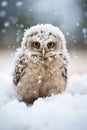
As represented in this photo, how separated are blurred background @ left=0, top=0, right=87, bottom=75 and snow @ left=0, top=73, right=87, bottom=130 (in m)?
0.08

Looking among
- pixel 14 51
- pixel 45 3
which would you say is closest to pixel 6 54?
pixel 14 51

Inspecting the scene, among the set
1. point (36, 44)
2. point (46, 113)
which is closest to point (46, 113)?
point (46, 113)

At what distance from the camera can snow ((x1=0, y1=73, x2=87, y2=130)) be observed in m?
0.95

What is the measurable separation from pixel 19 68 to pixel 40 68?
0.13 ft

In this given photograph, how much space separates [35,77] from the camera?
98 cm

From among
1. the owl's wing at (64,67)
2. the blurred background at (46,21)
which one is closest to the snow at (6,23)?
the blurred background at (46,21)

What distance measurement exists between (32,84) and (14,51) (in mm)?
70

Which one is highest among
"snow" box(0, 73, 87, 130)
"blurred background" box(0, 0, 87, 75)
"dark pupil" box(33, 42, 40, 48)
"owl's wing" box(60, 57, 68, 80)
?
"blurred background" box(0, 0, 87, 75)

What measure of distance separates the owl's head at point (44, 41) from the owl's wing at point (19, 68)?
20 millimetres

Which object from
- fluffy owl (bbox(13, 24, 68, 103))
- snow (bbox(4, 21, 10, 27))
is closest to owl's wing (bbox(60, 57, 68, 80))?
fluffy owl (bbox(13, 24, 68, 103))

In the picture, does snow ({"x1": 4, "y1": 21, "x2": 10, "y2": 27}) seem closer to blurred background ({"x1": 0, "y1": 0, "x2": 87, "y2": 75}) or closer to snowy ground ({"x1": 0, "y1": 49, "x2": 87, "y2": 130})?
blurred background ({"x1": 0, "y1": 0, "x2": 87, "y2": 75})

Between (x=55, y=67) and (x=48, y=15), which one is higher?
(x=48, y=15)

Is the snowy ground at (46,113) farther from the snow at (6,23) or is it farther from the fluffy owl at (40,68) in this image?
the snow at (6,23)

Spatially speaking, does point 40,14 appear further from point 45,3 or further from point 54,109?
point 54,109
